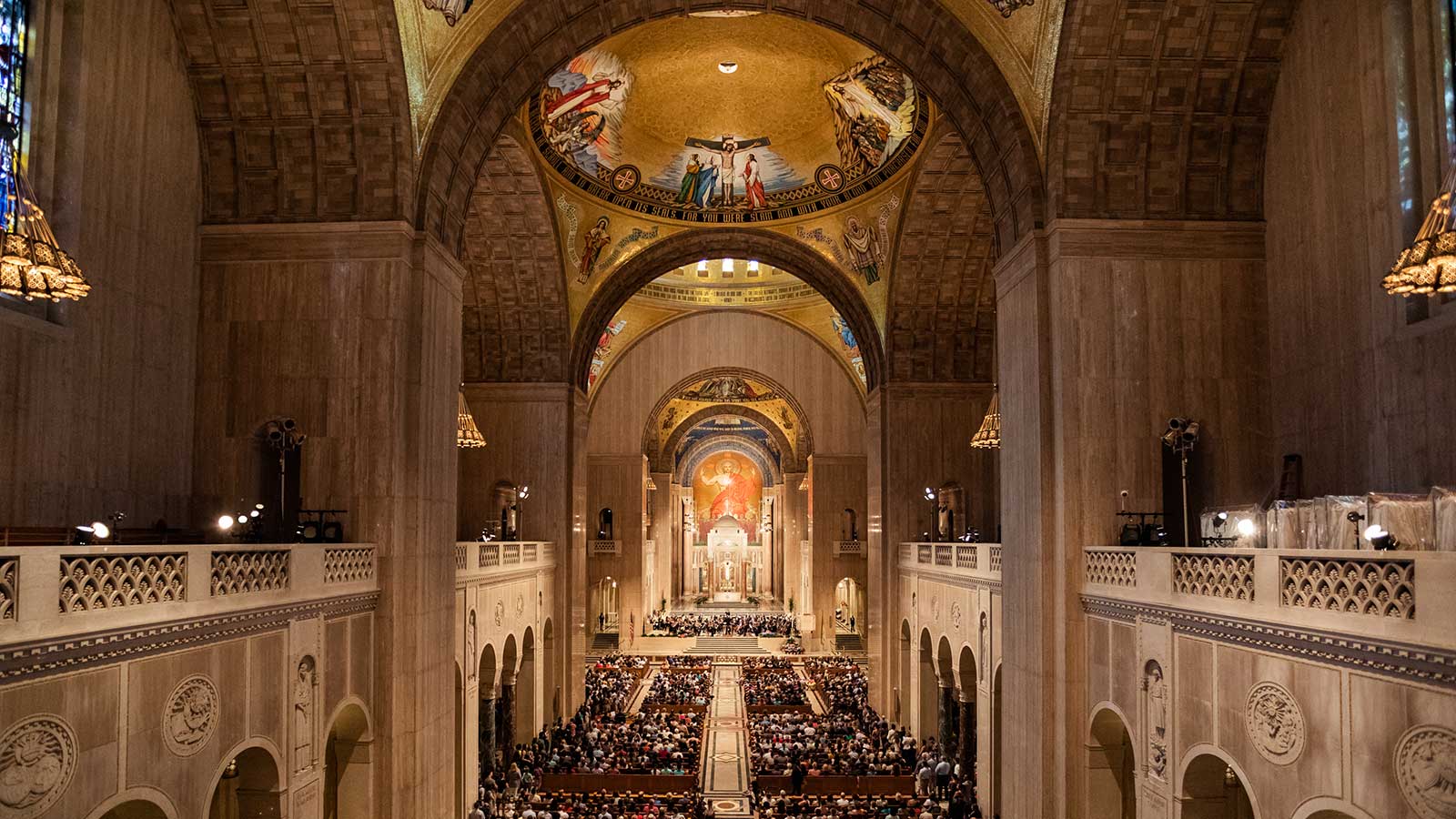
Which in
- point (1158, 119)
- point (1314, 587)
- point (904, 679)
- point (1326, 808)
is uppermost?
point (1158, 119)

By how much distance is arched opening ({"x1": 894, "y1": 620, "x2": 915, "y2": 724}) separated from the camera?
81.8ft

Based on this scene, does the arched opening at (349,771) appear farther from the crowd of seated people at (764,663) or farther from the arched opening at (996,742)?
the crowd of seated people at (764,663)

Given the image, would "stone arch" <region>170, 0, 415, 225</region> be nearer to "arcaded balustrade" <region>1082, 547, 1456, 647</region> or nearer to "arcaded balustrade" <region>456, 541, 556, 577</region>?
"arcaded balustrade" <region>456, 541, 556, 577</region>

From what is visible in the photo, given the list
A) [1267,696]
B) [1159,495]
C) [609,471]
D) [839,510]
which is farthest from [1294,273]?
[609,471]

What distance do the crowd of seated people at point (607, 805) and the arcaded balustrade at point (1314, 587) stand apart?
9.71 meters

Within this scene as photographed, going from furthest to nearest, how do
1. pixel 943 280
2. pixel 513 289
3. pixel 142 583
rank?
1. pixel 513 289
2. pixel 943 280
3. pixel 142 583

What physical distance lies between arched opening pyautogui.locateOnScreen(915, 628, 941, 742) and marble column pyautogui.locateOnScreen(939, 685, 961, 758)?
1139mm

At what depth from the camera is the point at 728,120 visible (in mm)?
24156

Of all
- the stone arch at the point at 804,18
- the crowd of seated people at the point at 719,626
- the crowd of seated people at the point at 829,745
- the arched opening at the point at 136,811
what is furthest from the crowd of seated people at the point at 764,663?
the arched opening at the point at 136,811

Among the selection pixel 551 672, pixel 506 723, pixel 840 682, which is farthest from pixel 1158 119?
pixel 840 682

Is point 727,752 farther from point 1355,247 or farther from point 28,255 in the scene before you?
point 28,255

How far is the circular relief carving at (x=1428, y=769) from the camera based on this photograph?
19.2ft

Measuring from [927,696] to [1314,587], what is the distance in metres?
17.4

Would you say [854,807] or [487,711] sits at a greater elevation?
[487,711]
